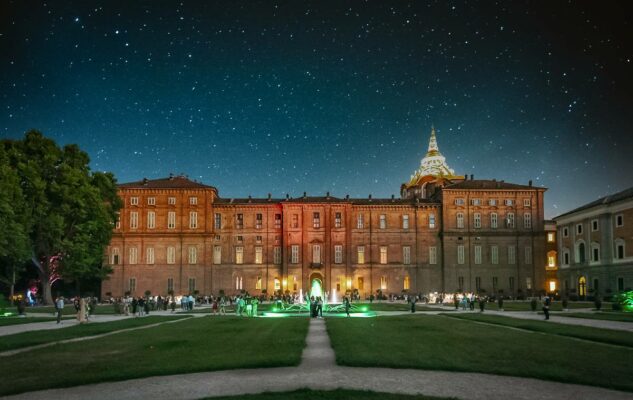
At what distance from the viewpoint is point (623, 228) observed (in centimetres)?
6012

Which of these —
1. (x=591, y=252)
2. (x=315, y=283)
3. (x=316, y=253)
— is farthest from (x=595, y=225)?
(x=315, y=283)

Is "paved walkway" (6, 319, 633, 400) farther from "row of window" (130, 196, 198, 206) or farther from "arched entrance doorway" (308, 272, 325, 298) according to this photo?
"row of window" (130, 196, 198, 206)

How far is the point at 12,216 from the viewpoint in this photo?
4588 centimetres

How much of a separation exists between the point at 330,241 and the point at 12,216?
37741 millimetres

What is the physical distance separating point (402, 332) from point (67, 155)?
140 ft

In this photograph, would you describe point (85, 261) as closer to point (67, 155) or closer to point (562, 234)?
point (67, 155)

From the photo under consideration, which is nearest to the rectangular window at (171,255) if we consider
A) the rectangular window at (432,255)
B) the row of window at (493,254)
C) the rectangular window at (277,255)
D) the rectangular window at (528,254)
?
the rectangular window at (277,255)

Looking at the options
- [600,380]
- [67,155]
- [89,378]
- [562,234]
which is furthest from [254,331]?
[562,234]

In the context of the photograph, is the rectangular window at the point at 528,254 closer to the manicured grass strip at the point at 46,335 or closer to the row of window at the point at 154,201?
the row of window at the point at 154,201

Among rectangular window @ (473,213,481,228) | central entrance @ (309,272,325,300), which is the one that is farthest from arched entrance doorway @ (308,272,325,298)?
rectangular window @ (473,213,481,228)

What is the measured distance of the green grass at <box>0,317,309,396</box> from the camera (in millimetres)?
13234

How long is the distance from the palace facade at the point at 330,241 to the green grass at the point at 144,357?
49.6 metres

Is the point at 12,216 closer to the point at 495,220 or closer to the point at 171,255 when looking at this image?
the point at 171,255

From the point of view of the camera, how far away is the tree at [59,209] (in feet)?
168
